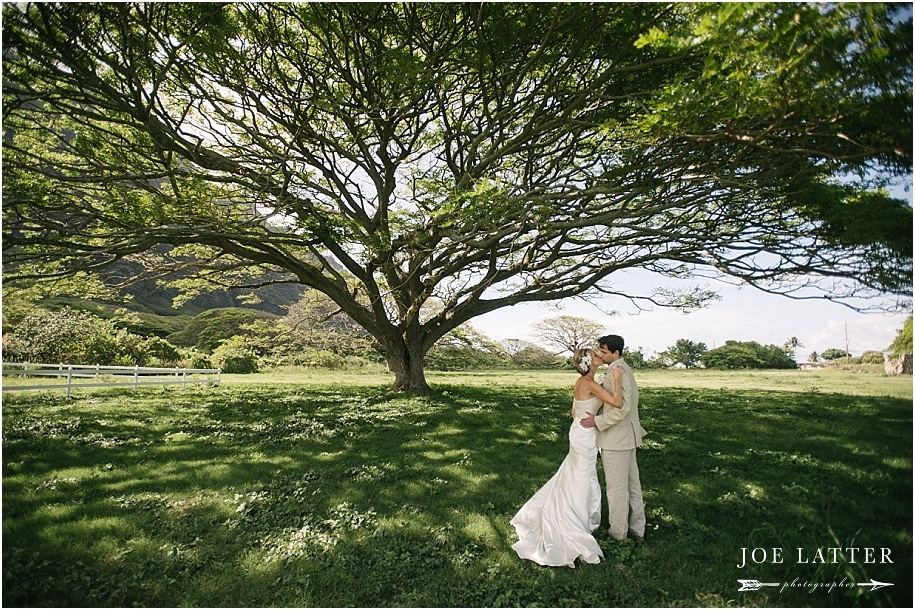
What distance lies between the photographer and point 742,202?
955cm

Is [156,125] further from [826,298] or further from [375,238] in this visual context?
[826,298]

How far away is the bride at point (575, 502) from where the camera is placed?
176 inches

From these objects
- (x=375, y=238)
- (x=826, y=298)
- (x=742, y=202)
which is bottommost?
(x=826, y=298)

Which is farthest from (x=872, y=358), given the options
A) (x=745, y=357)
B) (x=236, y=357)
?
(x=236, y=357)

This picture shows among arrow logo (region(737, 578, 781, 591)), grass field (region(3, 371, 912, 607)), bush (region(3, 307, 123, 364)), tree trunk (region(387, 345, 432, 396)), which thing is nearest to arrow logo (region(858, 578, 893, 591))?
grass field (region(3, 371, 912, 607))

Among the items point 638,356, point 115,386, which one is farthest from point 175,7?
point 638,356

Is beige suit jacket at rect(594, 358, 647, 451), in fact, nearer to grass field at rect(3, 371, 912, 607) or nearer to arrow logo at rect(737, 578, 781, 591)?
grass field at rect(3, 371, 912, 607)

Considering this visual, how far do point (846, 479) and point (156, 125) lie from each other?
43.6 feet

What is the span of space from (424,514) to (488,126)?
762 cm

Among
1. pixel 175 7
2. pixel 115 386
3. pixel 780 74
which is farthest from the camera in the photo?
pixel 115 386

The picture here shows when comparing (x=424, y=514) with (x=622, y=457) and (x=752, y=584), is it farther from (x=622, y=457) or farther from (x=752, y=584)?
(x=752, y=584)

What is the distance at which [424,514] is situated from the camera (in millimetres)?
5305

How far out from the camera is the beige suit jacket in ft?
15.7

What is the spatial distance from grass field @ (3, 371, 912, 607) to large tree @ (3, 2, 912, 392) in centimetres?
276
